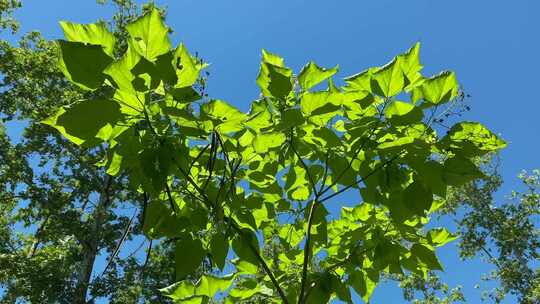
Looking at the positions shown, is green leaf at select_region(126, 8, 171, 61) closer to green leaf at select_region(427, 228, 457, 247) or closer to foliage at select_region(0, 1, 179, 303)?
green leaf at select_region(427, 228, 457, 247)

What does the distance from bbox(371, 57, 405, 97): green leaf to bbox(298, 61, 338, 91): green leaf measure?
0.12m

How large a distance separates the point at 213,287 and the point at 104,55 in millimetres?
708

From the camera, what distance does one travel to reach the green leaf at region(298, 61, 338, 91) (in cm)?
130

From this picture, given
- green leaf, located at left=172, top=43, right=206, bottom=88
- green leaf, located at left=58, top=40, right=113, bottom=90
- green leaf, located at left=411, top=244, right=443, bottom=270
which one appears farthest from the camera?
green leaf, located at left=411, top=244, right=443, bottom=270

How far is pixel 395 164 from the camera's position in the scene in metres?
1.35

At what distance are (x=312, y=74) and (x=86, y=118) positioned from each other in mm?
566

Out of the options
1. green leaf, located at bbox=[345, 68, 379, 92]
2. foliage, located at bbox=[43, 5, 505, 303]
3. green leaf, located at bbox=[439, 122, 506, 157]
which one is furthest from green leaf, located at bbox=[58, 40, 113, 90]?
green leaf, located at bbox=[439, 122, 506, 157]

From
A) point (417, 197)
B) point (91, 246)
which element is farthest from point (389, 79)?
point (91, 246)

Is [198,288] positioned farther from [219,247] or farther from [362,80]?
[362,80]

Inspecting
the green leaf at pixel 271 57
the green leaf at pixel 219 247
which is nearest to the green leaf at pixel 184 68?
the green leaf at pixel 271 57

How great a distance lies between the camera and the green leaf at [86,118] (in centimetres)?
107

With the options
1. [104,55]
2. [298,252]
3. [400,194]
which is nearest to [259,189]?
[298,252]

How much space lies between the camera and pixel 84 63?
3.41ft

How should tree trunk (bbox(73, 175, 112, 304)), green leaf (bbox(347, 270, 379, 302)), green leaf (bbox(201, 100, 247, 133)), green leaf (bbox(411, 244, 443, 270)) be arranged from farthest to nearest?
tree trunk (bbox(73, 175, 112, 304)) → green leaf (bbox(347, 270, 379, 302)) → green leaf (bbox(411, 244, 443, 270)) → green leaf (bbox(201, 100, 247, 133))
